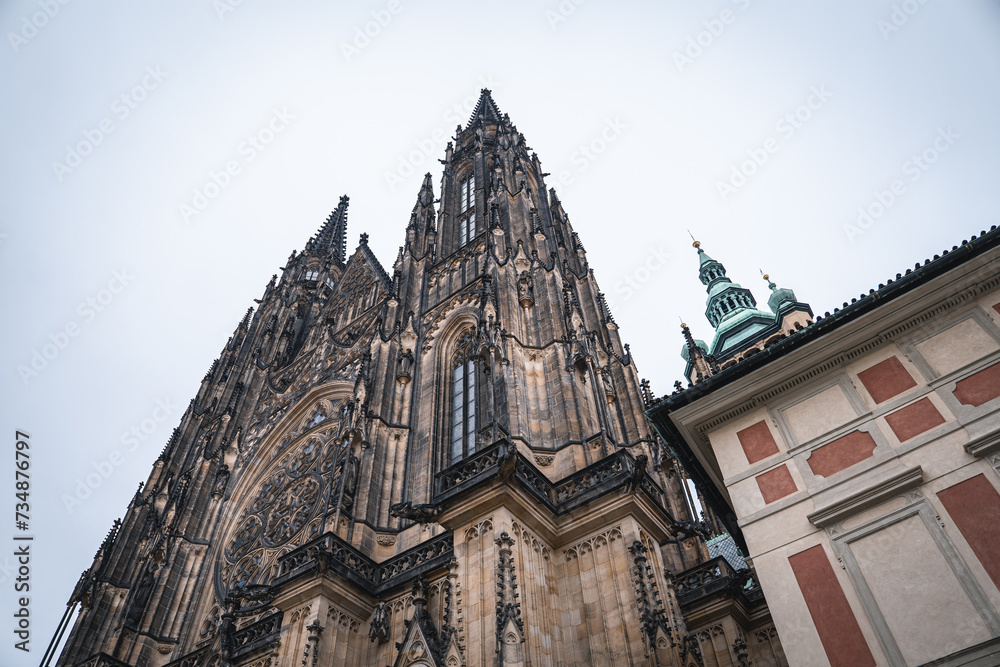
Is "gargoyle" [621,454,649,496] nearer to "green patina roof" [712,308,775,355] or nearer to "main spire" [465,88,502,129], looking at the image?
"main spire" [465,88,502,129]

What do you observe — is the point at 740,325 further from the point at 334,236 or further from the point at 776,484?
the point at 776,484

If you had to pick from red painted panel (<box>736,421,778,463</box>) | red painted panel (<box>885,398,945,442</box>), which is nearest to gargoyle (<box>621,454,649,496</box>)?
red painted panel (<box>736,421,778,463</box>)

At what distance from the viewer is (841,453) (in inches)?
338

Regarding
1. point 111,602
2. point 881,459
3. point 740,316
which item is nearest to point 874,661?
point 881,459

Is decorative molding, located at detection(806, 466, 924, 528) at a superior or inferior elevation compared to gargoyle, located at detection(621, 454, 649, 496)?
inferior

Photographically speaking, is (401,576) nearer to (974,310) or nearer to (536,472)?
(536,472)

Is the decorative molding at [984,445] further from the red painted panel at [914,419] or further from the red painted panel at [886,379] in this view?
the red painted panel at [886,379]

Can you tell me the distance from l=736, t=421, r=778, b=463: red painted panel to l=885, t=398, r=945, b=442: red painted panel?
1.47 metres

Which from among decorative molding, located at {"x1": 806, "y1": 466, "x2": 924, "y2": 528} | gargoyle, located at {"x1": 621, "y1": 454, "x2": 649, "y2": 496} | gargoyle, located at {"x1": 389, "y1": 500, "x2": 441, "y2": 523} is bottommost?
decorative molding, located at {"x1": 806, "y1": 466, "x2": 924, "y2": 528}

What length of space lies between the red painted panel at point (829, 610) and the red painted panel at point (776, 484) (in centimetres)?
84

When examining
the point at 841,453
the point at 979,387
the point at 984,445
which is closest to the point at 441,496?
the point at 841,453

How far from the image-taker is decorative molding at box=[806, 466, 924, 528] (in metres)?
7.77

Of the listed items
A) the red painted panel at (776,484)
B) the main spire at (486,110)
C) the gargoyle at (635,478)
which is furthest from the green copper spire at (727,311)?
the red painted panel at (776,484)

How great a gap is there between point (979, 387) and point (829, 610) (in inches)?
127
